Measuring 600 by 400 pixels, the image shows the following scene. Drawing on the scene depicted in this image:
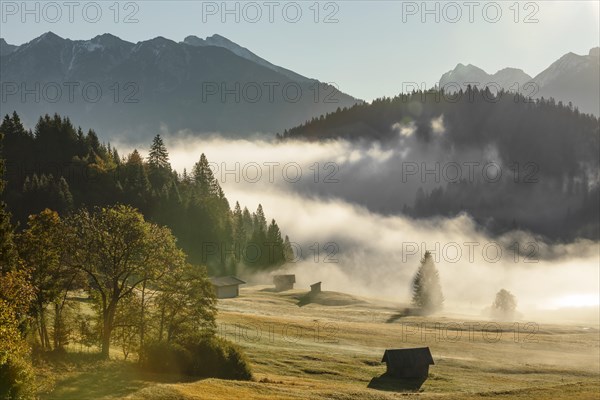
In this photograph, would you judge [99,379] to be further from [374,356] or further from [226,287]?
[226,287]

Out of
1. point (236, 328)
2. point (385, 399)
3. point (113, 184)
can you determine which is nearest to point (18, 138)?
point (113, 184)

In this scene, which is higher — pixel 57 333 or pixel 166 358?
pixel 57 333

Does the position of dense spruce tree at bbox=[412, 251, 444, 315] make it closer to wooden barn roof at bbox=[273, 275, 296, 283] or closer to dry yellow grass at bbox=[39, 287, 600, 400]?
dry yellow grass at bbox=[39, 287, 600, 400]

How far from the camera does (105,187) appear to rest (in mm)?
146125

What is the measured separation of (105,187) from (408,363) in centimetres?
10215

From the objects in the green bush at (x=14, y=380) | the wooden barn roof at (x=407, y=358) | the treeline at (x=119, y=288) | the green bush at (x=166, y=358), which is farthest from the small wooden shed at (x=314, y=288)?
the green bush at (x=14, y=380)

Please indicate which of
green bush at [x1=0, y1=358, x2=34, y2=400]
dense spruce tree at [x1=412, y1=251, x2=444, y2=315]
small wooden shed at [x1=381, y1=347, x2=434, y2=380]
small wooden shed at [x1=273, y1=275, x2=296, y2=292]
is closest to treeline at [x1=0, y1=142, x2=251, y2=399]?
green bush at [x1=0, y1=358, x2=34, y2=400]

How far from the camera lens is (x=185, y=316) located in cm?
5488

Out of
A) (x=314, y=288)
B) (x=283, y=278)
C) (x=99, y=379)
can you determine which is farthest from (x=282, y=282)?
(x=99, y=379)

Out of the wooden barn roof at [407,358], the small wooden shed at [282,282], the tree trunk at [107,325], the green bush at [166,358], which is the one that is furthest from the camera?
the small wooden shed at [282,282]

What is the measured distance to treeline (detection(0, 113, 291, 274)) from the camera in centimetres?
13525

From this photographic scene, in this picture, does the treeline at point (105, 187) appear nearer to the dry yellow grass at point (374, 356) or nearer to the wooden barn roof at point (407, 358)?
the dry yellow grass at point (374, 356)

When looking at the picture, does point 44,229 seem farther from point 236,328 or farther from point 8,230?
point 236,328

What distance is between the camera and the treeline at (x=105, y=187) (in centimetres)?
13525
